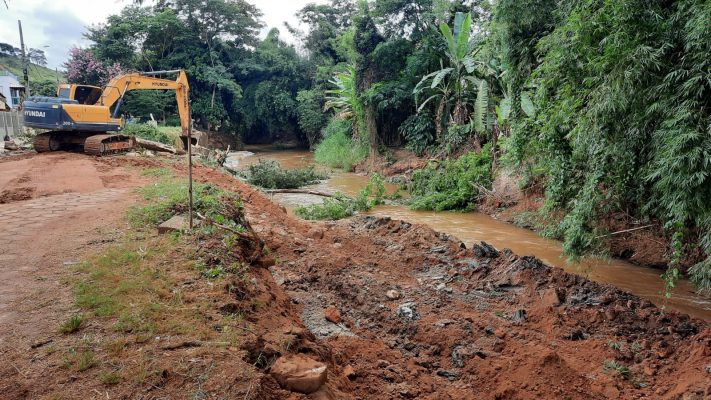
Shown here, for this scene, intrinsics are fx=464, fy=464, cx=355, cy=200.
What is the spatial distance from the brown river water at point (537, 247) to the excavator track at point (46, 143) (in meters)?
6.78

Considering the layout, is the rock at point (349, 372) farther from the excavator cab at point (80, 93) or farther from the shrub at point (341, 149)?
the shrub at point (341, 149)

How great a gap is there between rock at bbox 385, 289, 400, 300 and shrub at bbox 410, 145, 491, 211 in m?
8.04

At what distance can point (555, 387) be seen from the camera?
4.16 metres

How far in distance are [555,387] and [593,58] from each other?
181 inches

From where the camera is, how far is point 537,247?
9.95 metres

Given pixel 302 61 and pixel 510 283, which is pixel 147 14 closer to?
pixel 302 61

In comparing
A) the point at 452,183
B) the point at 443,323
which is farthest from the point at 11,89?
the point at 443,323

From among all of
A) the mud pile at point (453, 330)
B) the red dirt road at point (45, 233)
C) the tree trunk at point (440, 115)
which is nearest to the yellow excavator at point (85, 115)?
the red dirt road at point (45, 233)

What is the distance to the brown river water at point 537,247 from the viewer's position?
688 centimetres

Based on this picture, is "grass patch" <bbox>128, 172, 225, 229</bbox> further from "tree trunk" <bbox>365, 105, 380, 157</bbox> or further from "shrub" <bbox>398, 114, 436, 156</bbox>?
"tree trunk" <bbox>365, 105, 380, 157</bbox>

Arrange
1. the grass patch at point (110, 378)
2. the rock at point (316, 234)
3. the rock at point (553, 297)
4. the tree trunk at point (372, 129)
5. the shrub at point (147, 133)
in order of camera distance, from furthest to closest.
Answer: the tree trunk at point (372, 129) → the shrub at point (147, 133) → the rock at point (316, 234) → the rock at point (553, 297) → the grass patch at point (110, 378)

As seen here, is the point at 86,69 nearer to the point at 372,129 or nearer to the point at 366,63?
the point at 366,63

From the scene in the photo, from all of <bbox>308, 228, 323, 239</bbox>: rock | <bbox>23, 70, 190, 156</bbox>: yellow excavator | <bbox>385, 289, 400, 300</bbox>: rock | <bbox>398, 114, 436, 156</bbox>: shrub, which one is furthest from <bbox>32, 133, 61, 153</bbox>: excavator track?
<bbox>398, 114, 436, 156</bbox>: shrub

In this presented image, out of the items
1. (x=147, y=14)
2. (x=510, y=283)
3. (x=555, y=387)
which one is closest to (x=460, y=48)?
(x=510, y=283)
